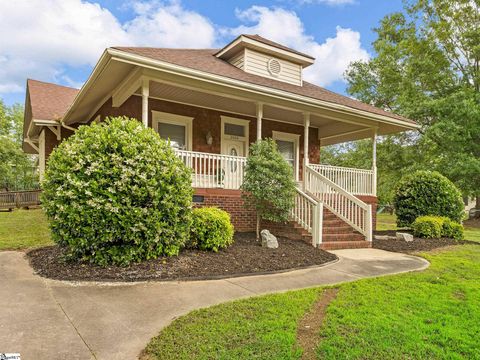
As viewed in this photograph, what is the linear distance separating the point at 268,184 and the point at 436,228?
588 centimetres

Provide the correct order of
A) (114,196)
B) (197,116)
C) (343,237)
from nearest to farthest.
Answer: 1. (114,196)
2. (343,237)
3. (197,116)

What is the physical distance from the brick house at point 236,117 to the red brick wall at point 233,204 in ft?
0.08

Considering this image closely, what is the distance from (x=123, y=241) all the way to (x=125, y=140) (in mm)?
1559

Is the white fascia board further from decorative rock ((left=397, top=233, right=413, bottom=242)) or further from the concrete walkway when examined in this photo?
the concrete walkway

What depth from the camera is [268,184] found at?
754 centimetres

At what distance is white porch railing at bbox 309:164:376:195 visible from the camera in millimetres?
10609

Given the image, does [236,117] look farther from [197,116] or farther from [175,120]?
[175,120]

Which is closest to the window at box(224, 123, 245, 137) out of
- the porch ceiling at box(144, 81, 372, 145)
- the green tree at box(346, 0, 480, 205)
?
the porch ceiling at box(144, 81, 372, 145)

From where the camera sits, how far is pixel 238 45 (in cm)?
1080

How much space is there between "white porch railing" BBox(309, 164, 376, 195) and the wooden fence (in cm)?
1204

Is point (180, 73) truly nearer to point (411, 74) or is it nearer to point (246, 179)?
point (246, 179)

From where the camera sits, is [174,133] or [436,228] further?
[174,133]

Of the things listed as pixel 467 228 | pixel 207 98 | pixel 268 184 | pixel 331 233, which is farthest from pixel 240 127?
pixel 467 228

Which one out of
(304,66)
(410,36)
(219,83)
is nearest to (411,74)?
(410,36)
